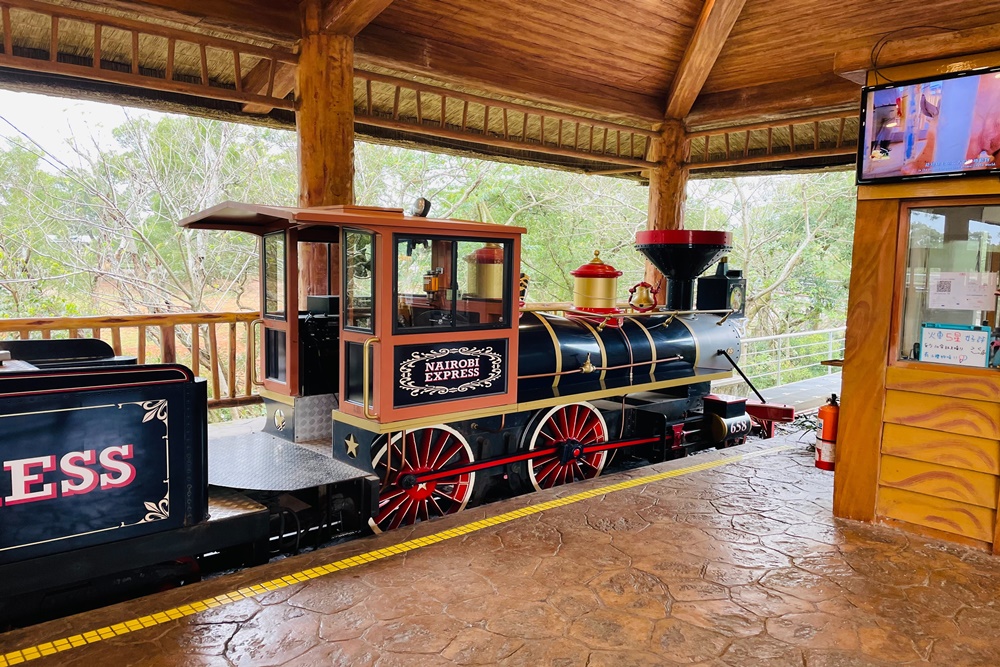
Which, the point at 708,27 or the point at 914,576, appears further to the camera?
the point at 708,27

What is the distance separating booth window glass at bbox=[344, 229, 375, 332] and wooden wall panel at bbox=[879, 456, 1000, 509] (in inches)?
140

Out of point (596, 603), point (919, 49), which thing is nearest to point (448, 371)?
point (596, 603)

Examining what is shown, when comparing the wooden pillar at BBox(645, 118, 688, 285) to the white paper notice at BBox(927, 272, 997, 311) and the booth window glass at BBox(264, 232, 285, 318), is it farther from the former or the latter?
the booth window glass at BBox(264, 232, 285, 318)

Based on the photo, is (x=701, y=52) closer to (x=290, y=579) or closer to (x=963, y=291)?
(x=963, y=291)

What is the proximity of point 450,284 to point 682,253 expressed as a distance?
10.8 ft

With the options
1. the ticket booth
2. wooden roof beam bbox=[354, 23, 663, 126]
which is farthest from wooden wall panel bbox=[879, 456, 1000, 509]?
wooden roof beam bbox=[354, 23, 663, 126]

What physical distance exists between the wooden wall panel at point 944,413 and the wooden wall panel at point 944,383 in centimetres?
4

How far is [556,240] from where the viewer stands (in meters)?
19.6

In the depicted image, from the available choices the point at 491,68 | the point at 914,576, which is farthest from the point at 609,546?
the point at 491,68

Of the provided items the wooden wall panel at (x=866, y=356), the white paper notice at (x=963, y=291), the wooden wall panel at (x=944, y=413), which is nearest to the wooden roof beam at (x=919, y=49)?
the wooden wall panel at (x=866, y=356)

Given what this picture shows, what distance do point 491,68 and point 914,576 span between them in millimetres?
6217

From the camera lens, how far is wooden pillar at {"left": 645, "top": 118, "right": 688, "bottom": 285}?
968 cm

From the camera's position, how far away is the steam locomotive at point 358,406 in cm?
317

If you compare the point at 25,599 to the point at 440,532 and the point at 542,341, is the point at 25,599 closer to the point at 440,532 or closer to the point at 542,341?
the point at 440,532
